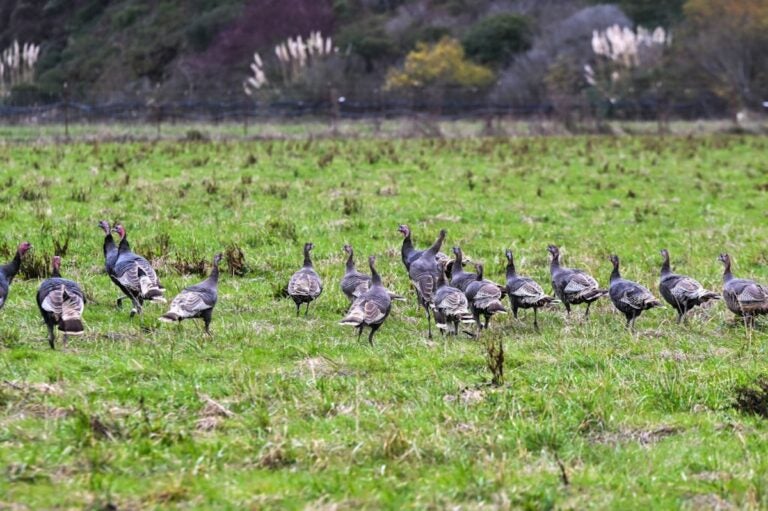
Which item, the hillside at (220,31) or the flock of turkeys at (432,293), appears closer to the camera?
the flock of turkeys at (432,293)

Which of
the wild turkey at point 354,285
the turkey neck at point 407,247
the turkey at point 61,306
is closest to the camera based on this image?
the turkey at point 61,306

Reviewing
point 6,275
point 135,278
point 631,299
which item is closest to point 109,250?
point 135,278

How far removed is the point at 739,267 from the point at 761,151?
2203 centimetres

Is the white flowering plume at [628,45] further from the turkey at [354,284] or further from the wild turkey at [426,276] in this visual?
the turkey at [354,284]

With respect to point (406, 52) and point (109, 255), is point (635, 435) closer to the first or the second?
point (109, 255)

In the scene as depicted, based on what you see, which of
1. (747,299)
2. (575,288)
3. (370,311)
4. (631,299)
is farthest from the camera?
(575,288)

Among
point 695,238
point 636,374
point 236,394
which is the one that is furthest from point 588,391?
point 695,238

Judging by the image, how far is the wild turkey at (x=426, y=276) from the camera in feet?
36.6

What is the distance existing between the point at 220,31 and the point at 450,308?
247 ft

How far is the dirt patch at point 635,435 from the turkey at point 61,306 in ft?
14.0

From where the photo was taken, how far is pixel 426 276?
11.5m

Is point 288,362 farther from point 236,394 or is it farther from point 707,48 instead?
point 707,48

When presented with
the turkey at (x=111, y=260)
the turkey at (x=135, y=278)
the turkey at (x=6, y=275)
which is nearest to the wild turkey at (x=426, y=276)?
the turkey at (x=135, y=278)

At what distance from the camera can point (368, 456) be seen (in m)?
6.67
